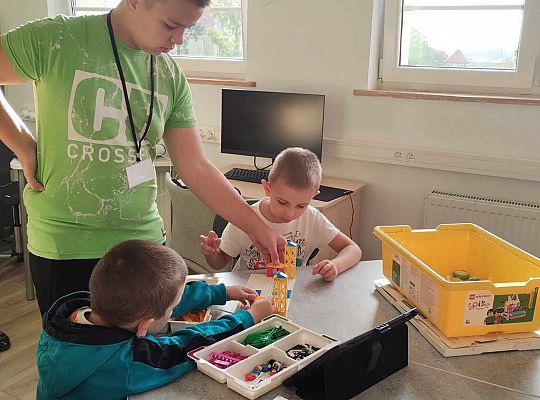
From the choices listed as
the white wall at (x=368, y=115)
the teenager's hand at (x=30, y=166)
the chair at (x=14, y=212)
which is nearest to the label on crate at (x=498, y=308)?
the teenager's hand at (x=30, y=166)

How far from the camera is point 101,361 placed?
1.05 m

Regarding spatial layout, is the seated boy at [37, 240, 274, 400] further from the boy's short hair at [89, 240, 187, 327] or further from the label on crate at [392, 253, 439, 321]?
the label on crate at [392, 253, 439, 321]

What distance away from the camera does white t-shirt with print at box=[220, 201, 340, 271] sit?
1.91 m

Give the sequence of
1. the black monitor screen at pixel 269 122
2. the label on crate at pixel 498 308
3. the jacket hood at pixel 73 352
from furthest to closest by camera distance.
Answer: the black monitor screen at pixel 269 122 → the label on crate at pixel 498 308 → the jacket hood at pixel 73 352

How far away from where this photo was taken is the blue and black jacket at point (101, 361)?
3.44 ft

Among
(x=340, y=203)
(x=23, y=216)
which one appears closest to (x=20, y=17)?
(x=23, y=216)

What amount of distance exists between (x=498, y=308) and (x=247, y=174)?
2144 mm

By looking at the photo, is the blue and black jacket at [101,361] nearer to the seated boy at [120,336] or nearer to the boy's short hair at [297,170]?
the seated boy at [120,336]

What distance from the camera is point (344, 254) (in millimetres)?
1776

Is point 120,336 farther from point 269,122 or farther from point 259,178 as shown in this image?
point 269,122

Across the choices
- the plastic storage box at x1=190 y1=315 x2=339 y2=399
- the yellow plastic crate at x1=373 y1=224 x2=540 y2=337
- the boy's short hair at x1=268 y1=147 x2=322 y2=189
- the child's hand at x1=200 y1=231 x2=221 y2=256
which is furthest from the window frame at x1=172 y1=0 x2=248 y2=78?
the plastic storage box at x1=190 y1=315 x2=339 y2=399

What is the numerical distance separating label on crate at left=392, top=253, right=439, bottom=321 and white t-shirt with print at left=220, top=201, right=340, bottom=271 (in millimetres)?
520

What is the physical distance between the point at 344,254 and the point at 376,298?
287 millimetres

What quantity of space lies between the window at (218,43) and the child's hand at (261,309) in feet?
8.58
